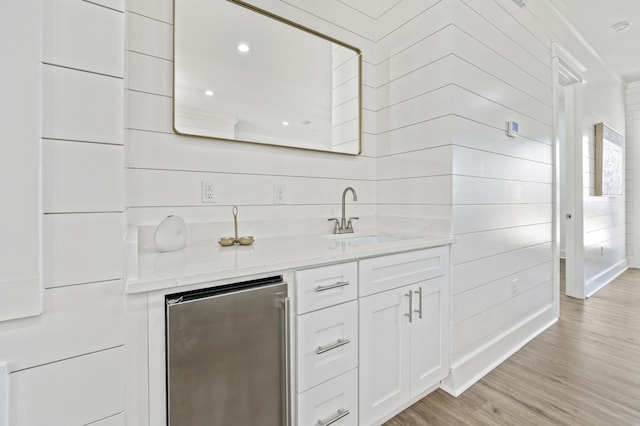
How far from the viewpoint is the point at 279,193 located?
65.4 inches

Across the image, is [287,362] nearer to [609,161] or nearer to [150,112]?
[150,112]

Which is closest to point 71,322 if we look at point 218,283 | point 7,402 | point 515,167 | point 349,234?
point 7,402

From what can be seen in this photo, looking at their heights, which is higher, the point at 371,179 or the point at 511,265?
the point at 371,179

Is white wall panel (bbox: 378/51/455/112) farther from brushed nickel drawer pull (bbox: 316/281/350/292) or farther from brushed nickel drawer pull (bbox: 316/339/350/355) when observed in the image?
brushed nickel drawer pull (bbox: 316/339/350/355)

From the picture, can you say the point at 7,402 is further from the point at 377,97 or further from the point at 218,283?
the point at 377,97

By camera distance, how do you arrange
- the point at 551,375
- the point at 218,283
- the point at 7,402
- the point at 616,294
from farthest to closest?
the point at 616,294
the point at 551,375
the point at 218,283
the point at 7,402

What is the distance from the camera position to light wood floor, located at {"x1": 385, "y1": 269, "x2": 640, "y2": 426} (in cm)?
144

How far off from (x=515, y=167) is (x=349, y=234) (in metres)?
1.40

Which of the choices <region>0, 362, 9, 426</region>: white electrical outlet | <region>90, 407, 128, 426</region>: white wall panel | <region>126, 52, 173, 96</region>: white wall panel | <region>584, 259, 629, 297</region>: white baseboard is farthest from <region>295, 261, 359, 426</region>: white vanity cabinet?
<region>584, 259, 629, 297</region>: white baseboard

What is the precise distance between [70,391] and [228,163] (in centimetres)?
108

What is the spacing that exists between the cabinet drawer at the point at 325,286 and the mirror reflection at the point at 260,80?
0.86 m

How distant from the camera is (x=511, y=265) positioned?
2105 millimetres

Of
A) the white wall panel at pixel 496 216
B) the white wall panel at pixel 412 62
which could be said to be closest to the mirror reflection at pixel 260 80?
the white wall panel at pixel 412 62

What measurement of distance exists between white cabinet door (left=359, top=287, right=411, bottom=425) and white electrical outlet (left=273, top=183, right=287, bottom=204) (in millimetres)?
745
